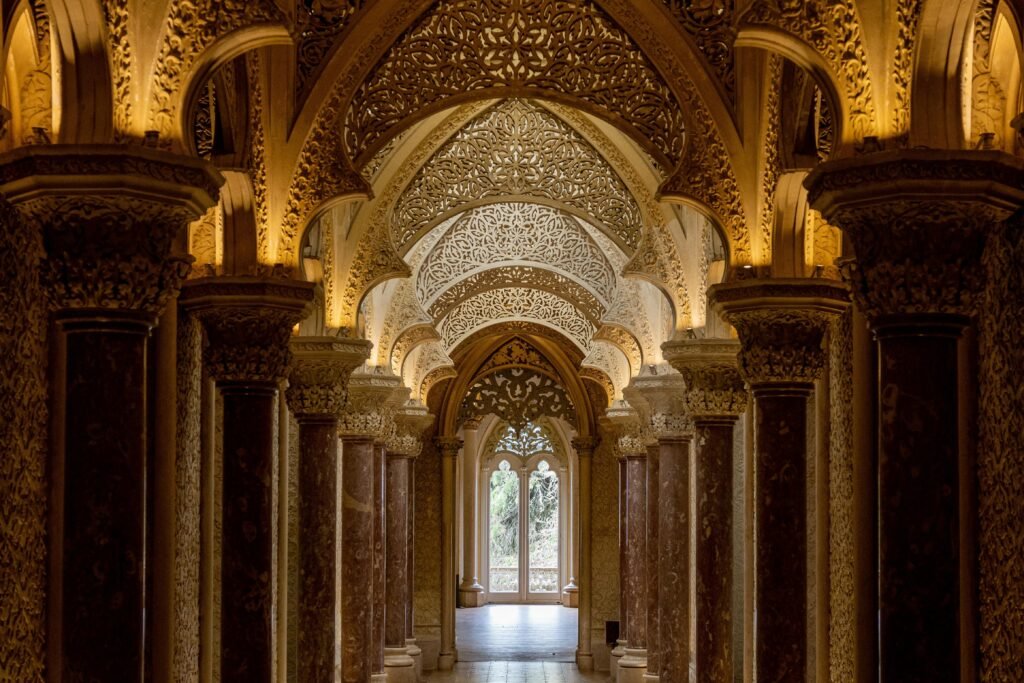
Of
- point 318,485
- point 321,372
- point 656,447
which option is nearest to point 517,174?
point 321,372

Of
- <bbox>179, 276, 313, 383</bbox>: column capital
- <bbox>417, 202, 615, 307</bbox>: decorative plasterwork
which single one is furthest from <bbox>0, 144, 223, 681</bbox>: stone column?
<bbox>417, 202, 615, 307</bbox>: decorative plasterwork

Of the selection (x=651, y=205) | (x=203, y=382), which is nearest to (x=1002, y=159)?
(x=203, y=382)

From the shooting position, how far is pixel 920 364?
217 inches

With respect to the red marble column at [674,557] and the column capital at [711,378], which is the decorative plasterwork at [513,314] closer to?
the red marble column at [674,557]

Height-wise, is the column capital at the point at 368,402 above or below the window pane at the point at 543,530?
above

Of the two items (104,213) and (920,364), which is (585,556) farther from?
(104,213)

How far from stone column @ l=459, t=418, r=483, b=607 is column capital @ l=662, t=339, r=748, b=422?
18301 millimetres

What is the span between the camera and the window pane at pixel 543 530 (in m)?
31.6

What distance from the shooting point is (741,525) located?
1325 centimetres

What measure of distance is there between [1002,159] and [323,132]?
407 centimetres

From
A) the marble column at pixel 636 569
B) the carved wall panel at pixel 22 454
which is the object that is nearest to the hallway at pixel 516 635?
the marble column at pixel 636 569

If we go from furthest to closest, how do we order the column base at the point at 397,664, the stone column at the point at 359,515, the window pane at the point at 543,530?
the window pane at the point at 543,530, the column base at the point at 397,664, the stone column at the point at 359,515

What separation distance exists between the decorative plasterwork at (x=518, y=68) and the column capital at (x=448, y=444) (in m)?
14.8

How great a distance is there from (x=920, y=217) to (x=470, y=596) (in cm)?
2585
